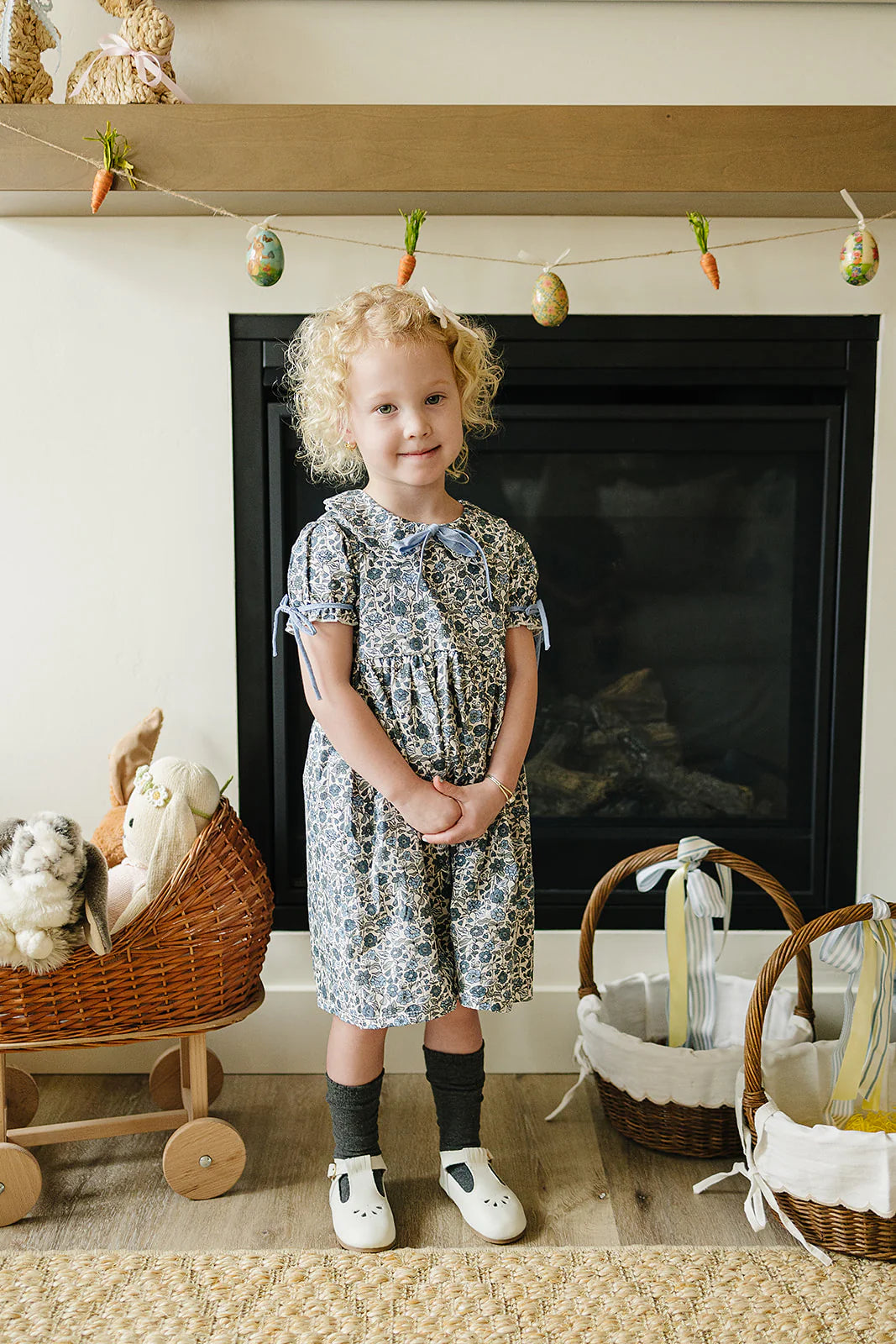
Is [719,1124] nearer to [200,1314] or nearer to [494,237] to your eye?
[200,1314]

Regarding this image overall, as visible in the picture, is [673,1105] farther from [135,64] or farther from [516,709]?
[135,64]

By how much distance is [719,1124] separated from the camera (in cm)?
152

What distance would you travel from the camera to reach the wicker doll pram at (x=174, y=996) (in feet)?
4.44

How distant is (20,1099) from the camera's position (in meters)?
1.61

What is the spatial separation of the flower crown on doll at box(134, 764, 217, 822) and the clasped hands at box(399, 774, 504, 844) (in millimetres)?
309

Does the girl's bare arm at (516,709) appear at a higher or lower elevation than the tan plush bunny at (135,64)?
lower

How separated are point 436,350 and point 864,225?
610 mm

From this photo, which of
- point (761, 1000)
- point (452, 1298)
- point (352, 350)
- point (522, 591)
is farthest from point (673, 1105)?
point (352, 350)

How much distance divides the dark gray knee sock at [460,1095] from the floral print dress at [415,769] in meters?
0.13

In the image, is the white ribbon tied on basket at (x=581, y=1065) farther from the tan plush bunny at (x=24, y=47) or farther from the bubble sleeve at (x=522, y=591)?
the tan plush bunny at (x=24, y=47)

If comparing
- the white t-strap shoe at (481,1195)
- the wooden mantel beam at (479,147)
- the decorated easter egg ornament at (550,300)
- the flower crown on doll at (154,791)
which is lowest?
the white t-strap shoe at (481,1195)

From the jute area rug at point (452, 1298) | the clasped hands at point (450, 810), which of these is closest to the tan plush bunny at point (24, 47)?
the clasped hands at point (450, 810)

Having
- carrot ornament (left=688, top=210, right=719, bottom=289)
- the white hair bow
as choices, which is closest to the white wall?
carrot ornament (left=688, top=210, right=719, bottom=289)

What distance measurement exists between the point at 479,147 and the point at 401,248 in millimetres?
233
